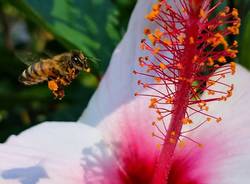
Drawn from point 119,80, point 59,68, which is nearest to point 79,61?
point 59,68

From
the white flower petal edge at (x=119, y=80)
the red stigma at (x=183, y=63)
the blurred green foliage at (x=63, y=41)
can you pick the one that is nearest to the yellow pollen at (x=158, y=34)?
the red stigma at (x=183, y=63)

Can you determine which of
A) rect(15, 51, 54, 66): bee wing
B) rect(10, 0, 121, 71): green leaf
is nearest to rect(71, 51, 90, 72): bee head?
rect(15, 51, 54, 66): bee wing

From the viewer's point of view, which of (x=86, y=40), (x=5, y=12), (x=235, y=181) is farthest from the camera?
(x=5, y=12)

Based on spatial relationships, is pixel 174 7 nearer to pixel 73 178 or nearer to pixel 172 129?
pixel 172 129

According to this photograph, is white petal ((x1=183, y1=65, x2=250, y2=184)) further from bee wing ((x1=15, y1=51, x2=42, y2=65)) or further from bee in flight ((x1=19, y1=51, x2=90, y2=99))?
bee wing ((x1=15, y1=51, x2=42, y2=65))

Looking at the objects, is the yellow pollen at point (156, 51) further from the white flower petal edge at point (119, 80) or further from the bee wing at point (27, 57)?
the bee wing at point (27, 57)

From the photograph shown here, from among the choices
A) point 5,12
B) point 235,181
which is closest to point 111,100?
point 235,181
